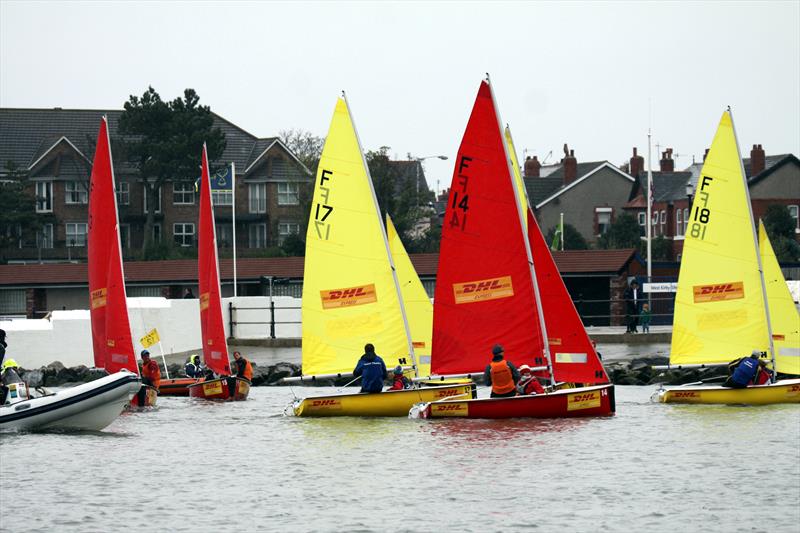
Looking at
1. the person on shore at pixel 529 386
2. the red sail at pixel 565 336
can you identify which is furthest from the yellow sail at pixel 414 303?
the person on shore at pixel 529 386

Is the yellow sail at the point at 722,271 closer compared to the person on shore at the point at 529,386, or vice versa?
the person on shore at the point at 529,386

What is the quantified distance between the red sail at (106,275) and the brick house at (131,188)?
5214cm

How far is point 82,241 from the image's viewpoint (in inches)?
3639

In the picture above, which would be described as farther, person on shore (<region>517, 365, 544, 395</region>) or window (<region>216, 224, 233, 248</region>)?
window (<region>216, 224, 233, 248</region>)

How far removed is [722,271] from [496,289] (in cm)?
722

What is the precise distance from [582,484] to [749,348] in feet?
38.7

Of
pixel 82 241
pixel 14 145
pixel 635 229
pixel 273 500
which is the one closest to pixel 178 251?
pixel 82 241

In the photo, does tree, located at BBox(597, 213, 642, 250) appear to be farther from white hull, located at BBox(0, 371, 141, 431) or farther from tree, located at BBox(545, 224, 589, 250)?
white hull, located at BBox(0, 371, 141, 431)

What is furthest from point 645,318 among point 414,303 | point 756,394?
point 756,394

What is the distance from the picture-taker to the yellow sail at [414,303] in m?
39.3

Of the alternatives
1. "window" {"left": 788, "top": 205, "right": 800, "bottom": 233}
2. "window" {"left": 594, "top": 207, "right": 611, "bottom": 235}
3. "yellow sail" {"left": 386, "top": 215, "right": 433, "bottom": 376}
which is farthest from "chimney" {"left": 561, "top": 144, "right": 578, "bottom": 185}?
"yellow sail" {"left": 386, "top": 215, "right": 433, "bottom": 376}

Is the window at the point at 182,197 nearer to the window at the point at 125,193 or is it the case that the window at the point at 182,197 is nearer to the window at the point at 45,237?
the window at the point at 125,193

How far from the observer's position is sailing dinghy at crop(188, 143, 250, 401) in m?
38.3

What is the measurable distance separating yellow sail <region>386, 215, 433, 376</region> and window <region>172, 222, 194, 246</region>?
5552 centimetres
